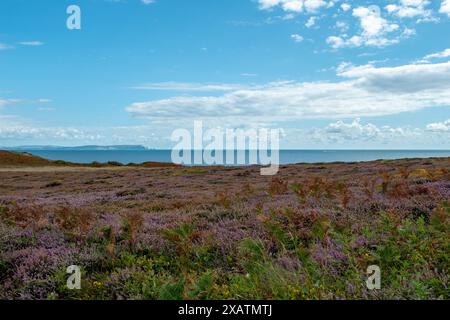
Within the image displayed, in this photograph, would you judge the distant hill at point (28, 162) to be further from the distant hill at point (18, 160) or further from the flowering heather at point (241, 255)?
the flowering heather at point (241, 255)

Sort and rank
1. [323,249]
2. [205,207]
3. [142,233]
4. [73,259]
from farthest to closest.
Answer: [205,207]
[142,233]
[73,259]
[323,249]

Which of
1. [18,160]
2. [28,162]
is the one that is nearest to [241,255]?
[28,162]

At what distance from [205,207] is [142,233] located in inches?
137

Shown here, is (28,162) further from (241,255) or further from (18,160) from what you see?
(241,255)

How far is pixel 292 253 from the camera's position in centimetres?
605

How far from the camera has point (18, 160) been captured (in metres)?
70.4

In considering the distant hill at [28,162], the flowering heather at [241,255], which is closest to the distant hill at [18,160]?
the distant hill at [28,162]

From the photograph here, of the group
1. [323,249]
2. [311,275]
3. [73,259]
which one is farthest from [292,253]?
[73,259]

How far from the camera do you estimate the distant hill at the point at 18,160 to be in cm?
6812

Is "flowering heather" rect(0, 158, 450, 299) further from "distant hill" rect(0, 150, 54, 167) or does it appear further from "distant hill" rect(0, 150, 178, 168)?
"distant hill" rect(0, 150, 54, 167)

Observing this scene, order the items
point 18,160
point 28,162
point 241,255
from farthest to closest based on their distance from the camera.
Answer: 1. point 28,162
2. point 18,160
3. point 241,255

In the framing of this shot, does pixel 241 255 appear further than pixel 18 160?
No

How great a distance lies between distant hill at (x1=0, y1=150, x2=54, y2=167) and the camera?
68125 millimetres
